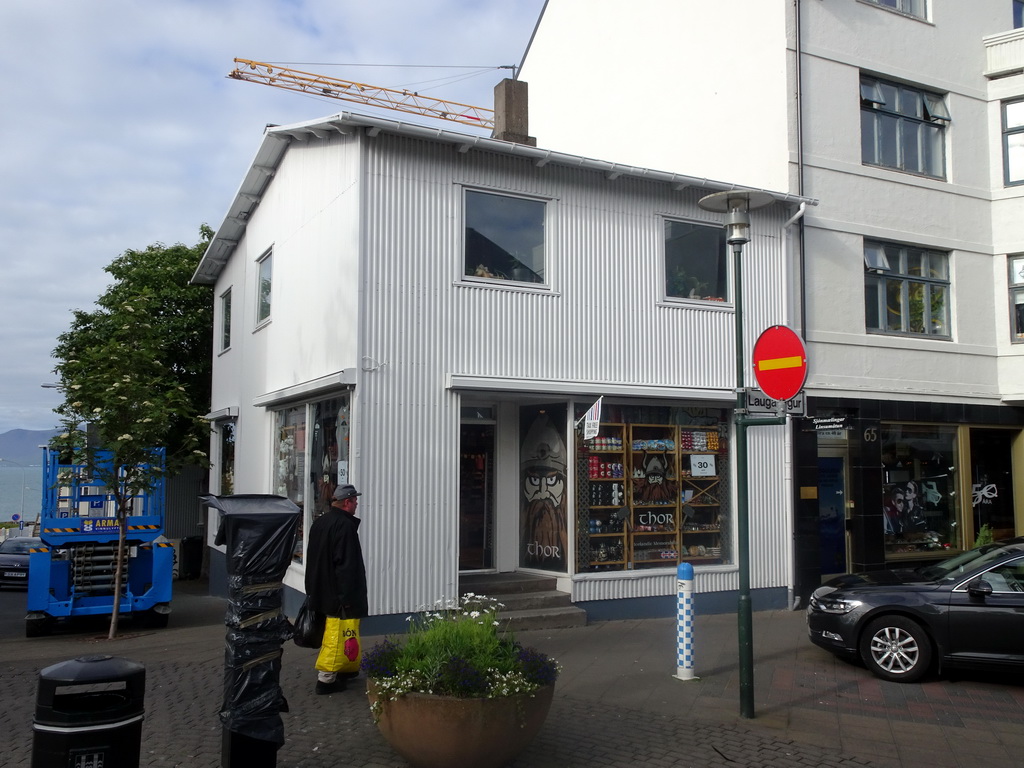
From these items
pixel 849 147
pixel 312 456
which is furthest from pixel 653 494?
pixel 849 147

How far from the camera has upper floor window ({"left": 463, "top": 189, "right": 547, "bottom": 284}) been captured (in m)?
11.6

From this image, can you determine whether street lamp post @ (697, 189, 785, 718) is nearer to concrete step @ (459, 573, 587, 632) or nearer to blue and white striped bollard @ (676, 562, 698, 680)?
blue and white striped bollard @ (676, 562, 698, 680)

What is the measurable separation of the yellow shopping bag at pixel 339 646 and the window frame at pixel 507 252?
185 inches

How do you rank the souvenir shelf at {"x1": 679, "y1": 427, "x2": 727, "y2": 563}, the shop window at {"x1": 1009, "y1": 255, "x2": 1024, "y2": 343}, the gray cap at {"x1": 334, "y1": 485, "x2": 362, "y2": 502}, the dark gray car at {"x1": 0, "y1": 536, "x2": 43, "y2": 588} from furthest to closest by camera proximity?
the dark gray car at {"x1": 0, "y1": 536, "x2": 43, "y2": 588} → the shop window at {"x1": 1009, "y1": 255, "x2": 1024, "y2": 343} → the souvenir shelf at {"x1": 679, "y1": 427, "x2": 727, "y2": 563} → the gray cap at {"x1": 334, "y1": 485, "x2": 362, "y2": 502}

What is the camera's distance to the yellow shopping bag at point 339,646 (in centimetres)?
815

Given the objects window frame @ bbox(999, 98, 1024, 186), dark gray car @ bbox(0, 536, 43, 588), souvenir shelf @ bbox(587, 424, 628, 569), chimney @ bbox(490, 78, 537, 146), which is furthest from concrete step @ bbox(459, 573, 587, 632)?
dark gray car @ bbox(0, 536, 43, 588)

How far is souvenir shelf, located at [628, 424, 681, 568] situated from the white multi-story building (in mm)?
1986

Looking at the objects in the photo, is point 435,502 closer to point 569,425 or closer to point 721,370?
point 569,425

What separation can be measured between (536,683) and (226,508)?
92.2 inches

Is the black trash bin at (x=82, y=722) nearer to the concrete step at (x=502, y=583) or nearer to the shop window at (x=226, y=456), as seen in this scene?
the concrete step at (x=502, y=583)

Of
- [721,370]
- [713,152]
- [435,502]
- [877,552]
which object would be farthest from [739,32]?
[435,502]

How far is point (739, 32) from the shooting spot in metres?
15.4

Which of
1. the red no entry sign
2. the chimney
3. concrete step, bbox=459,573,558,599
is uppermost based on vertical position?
the chimney

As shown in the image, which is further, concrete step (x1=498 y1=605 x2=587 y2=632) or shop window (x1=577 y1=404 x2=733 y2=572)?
shop window (x1=577 y1=404 x2=733 y2=572)
